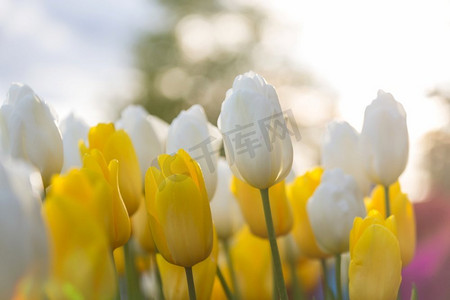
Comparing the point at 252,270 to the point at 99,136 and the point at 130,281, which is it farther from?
the point at 99,136

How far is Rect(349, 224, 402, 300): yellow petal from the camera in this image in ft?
1.37

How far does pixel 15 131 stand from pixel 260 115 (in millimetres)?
199

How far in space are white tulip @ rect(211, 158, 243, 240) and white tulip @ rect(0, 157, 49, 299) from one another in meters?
0.43

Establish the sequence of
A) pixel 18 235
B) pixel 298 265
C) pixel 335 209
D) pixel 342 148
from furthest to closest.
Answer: pixel 298 265, pixel 342 148, pixel 335 209, pixel 18 235

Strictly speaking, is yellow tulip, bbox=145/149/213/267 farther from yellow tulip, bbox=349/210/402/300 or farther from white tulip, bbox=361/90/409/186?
white tulip, bbox=361/90/409/186

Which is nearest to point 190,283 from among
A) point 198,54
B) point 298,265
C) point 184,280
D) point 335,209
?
point 184,280

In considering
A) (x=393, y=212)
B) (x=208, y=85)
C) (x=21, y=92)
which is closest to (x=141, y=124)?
(x=21, y=92)

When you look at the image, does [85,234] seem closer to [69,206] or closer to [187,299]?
[69,206]

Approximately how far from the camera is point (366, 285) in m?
0.43

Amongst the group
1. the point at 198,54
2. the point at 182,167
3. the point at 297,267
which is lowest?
the point at 297,267

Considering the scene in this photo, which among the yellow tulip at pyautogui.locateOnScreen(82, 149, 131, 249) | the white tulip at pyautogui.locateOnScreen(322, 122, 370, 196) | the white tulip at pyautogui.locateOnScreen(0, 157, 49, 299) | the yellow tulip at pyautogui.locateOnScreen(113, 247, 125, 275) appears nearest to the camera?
the white tulip at pyautogui.locateOnScreen(0, 157, 49, 299)

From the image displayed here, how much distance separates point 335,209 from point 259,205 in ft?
0.30

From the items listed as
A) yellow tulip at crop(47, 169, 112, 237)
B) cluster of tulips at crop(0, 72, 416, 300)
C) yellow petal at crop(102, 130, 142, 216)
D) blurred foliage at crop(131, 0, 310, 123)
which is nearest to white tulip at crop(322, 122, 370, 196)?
cluster of tulips at crop(0, 72, 416, 300)

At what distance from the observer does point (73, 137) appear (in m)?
0.64
